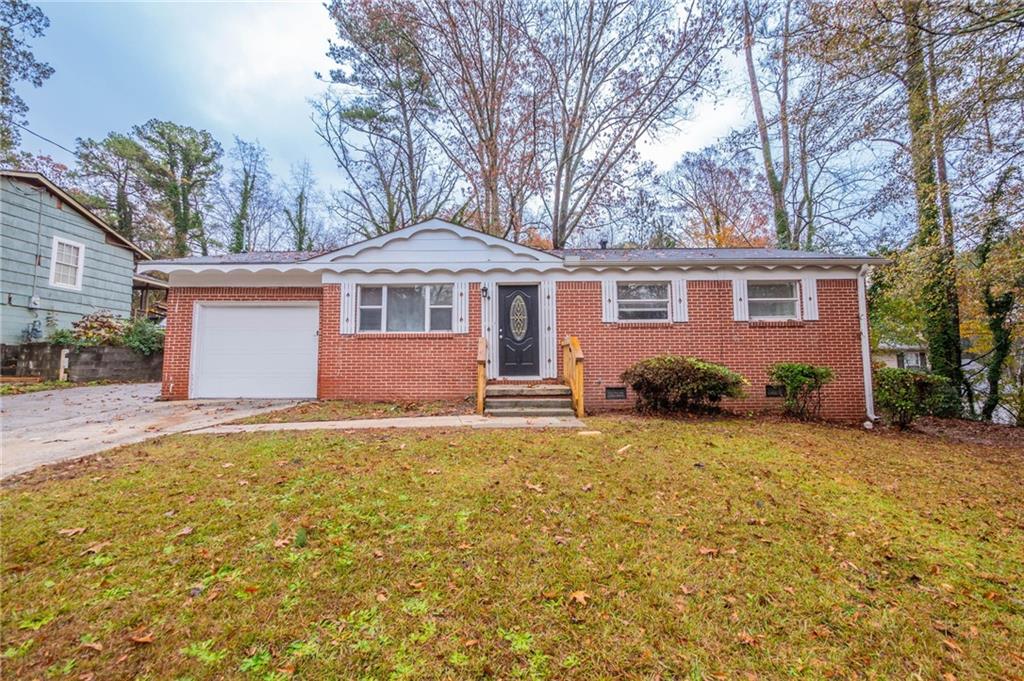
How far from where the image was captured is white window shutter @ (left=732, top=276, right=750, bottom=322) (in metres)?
8.98

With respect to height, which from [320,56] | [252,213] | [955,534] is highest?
[320,56]

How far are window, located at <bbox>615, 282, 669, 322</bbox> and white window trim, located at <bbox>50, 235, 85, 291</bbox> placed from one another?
52.7ft

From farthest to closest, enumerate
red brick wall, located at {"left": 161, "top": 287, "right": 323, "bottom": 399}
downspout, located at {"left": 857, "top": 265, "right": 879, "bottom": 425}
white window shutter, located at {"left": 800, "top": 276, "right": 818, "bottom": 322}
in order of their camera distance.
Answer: red brick wall, located at {"left": 161, "top": 287, "right": 323, "bottom": 399} < white window shutter, located at {"left": 800, "top": 276, "right": 818, "bottom": 322} < downspout, located at {"left": 857, "top": 265, "right": 879, "bottom": 425}

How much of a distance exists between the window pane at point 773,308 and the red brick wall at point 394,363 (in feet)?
19.6

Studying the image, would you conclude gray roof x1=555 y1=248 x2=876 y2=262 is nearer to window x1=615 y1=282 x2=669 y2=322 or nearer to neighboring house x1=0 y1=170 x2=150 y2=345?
window x1=615 y1=282 x2=669 y2=322

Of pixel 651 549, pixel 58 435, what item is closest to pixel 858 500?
pixel 651 549

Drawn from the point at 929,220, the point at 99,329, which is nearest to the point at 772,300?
the point at 929,220

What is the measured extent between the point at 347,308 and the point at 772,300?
30.0ft

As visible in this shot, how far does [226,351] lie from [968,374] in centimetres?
1791

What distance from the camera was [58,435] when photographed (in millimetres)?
5348

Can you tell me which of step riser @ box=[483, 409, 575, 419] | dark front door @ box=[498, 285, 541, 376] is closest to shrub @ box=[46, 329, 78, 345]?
dark front door @ box=[498, 285, 541, 376]

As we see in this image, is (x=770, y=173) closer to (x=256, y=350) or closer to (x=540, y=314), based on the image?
(x=540, y=314)

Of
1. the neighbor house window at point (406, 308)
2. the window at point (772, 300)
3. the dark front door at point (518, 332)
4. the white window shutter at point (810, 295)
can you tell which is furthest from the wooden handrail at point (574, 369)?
the white window shutter at point (810, 295)

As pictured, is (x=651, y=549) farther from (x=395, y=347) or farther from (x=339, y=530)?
(x=395, y=347)
